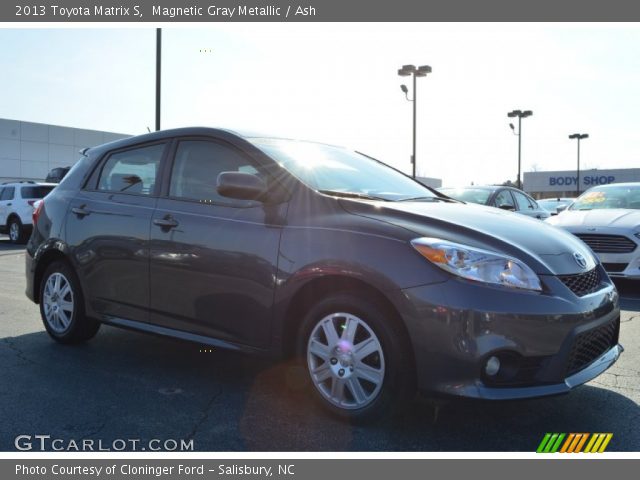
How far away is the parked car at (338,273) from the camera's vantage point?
3.04 meters

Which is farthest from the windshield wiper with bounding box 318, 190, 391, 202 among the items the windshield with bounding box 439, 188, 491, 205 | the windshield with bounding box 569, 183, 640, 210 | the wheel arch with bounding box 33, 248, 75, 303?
the windshield with bounding box 439, 188, 491, 205

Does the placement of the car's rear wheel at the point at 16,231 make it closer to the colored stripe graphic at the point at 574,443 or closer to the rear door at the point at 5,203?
the rear door at the point at 5,203

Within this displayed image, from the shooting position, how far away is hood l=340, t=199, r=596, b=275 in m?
3.22

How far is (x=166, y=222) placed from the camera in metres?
4.21

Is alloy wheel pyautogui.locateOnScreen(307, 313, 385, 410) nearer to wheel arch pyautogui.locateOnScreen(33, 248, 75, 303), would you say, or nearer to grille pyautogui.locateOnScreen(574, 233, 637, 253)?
wheel arch pyautogui.locateOnScreen(33, 248, 75, 303)

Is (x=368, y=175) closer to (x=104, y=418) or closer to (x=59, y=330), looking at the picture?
(x=104, y=418)

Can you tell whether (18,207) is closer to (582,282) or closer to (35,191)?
(35,191)

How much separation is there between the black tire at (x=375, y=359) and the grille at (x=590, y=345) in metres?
0.81

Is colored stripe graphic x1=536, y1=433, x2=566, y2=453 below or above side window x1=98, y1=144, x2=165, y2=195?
below

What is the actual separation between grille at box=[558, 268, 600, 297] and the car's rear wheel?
17.1m

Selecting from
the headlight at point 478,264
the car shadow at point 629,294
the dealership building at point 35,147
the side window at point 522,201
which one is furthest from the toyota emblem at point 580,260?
the dealership building at point 35,147

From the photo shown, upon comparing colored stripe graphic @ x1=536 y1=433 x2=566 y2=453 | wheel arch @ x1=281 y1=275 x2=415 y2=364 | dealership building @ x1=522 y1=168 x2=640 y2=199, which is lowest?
colored stripe graphic @ x1=536 y1=433 x2=566 y2=453

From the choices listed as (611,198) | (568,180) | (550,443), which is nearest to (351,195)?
(550,443)
